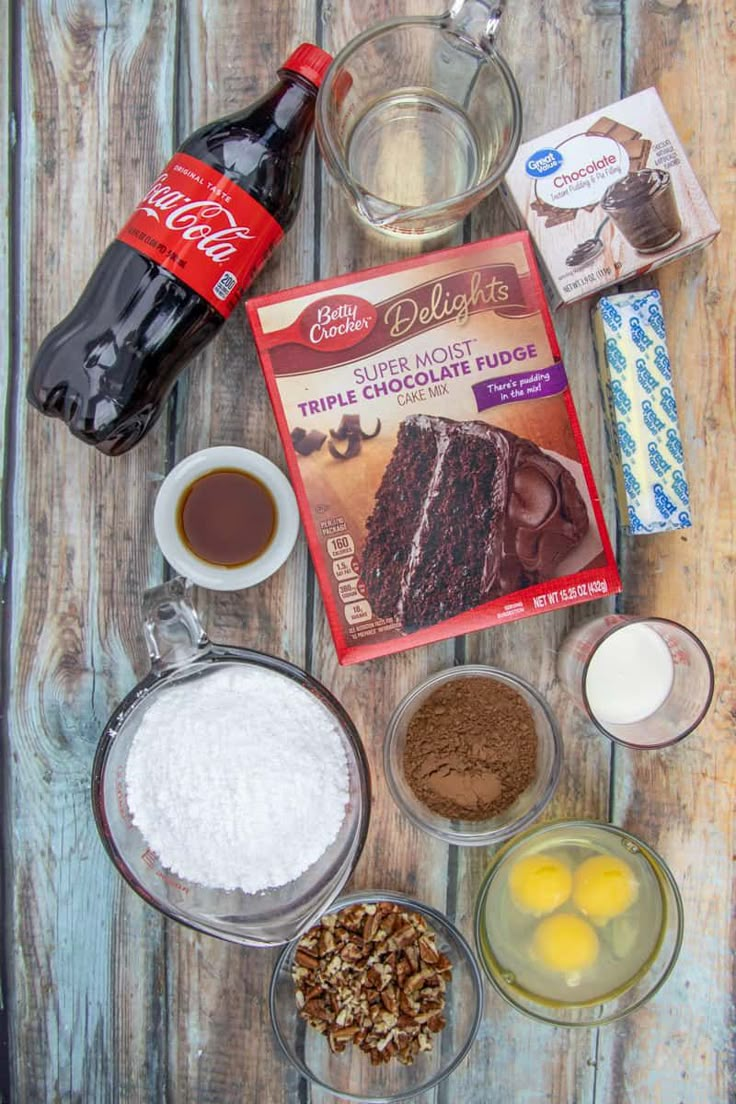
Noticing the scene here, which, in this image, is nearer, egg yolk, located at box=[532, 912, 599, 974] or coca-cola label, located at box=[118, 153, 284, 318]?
coca-cola label, located at box=[118, 153, 284, 318]

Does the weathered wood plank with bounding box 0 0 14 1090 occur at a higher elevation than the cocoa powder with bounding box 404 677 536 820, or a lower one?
higher

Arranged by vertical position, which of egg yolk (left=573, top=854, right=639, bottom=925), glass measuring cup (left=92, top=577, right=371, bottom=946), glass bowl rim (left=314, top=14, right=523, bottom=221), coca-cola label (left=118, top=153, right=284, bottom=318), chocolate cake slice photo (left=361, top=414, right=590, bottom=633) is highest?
glass bowl rim (left=314, top=14, right=523, bottom=221)

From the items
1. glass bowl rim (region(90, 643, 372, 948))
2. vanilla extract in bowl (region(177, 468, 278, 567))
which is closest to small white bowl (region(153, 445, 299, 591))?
vanilla extract in bowl (region(177, 468, 278, 567))

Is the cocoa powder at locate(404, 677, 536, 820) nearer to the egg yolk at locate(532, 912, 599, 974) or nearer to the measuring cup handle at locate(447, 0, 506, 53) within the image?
the egg yolk at locate(532, 912, 599, 974)

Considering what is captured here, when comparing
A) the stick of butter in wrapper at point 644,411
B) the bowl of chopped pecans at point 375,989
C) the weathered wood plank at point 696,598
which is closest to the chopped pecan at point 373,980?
the bowl of chopped pecans at point 375,989

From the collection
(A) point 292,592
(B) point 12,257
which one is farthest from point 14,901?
(B) point 12,257

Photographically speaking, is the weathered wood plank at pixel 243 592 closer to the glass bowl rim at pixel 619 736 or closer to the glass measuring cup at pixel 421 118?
Result: the glass measuring cup at pixel 421 118

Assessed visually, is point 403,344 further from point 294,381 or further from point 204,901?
point 204,901
